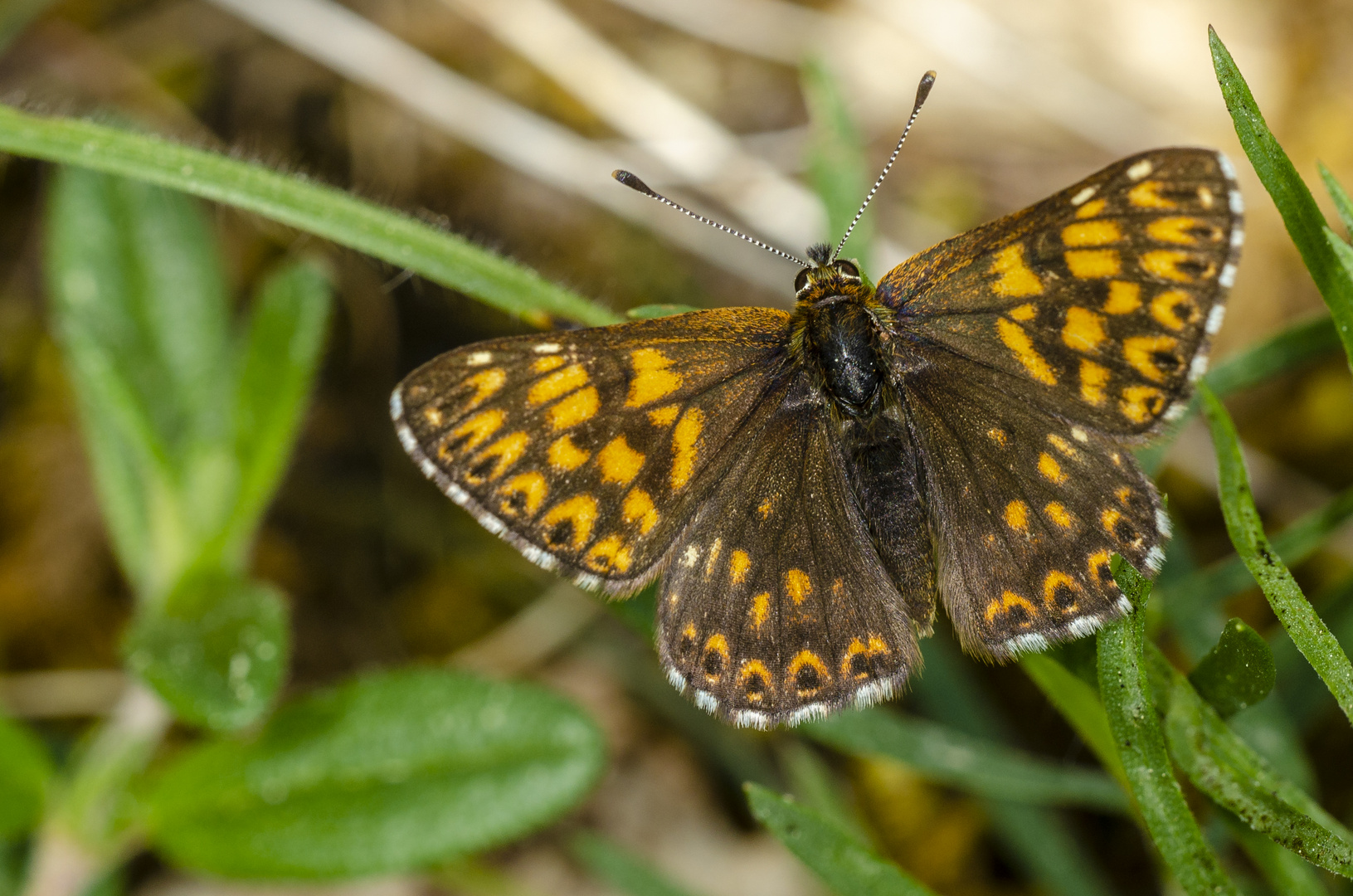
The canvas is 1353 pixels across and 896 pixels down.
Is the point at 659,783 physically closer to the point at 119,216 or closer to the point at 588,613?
the point at 588,613

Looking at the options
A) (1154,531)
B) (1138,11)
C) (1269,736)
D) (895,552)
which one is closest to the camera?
(1154,531)

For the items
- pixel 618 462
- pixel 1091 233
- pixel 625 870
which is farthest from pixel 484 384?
pixel 625 870

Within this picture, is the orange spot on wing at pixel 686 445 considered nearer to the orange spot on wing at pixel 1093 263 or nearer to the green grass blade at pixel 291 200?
the green grass blade at pixel 291 200

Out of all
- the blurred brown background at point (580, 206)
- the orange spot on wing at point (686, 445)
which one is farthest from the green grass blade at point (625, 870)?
the orange spot on wing at point (686, 445)

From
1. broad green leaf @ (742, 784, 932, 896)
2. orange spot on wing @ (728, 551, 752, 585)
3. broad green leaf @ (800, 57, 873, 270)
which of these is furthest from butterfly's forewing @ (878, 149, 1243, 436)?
broad green leaf @ (742, 784, 932, 896)

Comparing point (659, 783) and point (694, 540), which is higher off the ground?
point (694, 540)

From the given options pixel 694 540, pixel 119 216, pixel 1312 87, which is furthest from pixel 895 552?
pixel 1312 87

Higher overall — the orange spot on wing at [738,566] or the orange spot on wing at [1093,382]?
the orange spot on wing at [1093,382]
